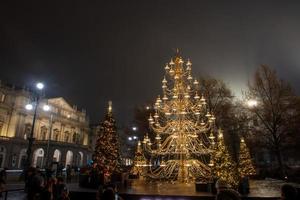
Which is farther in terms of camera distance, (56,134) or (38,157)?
(56,134)

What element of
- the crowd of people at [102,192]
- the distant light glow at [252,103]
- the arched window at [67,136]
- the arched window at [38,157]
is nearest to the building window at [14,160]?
the arched window at [38,157]

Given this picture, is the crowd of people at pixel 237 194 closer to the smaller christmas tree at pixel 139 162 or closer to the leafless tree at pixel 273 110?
the smaller christmas tree at pixel 139 162

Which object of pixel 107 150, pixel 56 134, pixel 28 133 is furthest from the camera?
pixel 56 134

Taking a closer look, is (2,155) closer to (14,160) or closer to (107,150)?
(14,160)

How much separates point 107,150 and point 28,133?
5427 cm

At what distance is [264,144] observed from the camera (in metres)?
26.8

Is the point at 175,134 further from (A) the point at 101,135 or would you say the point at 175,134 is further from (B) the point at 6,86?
(B) the point at 6,86

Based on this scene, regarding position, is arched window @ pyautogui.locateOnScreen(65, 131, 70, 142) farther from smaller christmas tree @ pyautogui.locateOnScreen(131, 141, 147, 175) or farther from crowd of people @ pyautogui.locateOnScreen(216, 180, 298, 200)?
crowd of people @ pyautogui.locateOnScreen(216, 180, 298, 200)

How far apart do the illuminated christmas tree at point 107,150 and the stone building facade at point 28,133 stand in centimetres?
3122

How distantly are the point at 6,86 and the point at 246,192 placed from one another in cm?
6286

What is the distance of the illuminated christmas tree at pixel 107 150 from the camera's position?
14734 mm

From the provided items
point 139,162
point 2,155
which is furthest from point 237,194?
point 2,155

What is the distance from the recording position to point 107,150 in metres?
15.1

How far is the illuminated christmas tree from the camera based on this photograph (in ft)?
48.3
